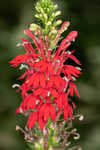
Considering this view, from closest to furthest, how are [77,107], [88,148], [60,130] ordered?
[60,130]
[88,148]
[77,107]

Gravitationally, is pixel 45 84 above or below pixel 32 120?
above

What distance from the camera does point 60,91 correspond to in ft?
5.04

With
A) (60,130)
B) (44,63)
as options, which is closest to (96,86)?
(60,130)

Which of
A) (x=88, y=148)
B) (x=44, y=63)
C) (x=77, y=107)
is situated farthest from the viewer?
(x=77, y=107)

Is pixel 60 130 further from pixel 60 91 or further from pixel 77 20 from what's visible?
pixel 77 20

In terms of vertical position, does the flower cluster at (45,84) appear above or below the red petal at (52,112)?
above

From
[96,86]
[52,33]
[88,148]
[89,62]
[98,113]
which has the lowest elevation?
[88,148]

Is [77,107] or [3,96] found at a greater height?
[3,96]

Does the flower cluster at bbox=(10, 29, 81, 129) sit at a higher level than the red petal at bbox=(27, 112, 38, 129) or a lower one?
higher

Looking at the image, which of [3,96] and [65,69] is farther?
[3,96]

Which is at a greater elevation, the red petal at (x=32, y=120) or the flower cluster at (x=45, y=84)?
the flower cluster at (x=45, y=84)

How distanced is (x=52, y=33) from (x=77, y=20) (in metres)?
1.11

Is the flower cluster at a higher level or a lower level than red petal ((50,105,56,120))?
higher

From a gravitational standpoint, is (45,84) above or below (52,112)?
above
